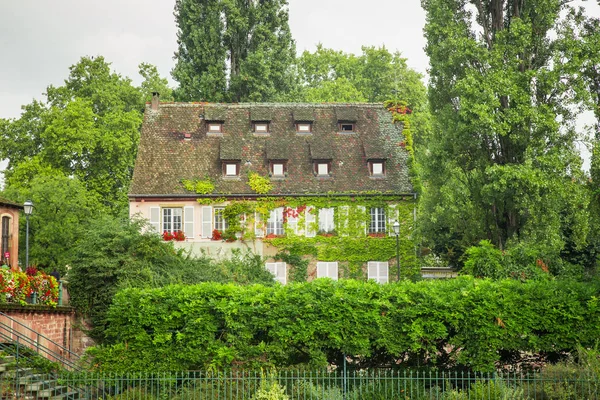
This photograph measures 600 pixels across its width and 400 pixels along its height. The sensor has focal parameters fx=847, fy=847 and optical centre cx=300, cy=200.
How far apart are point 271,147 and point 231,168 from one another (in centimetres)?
238

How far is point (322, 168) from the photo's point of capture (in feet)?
138

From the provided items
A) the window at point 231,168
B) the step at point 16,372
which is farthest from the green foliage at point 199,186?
the step at point 16,372

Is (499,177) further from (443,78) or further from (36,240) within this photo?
(36,240)

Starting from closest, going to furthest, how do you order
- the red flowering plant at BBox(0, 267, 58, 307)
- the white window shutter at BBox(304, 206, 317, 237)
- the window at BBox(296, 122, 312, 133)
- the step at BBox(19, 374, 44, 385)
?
1. the step at BBox(19, 374, 44, 385)
2. the red flowering plant at BBox(0, 267, 58, 307)
3. the white window shutter at BBox(304, 206, 317, 237)
4. the window at BBox(296, 122, 312, 133)

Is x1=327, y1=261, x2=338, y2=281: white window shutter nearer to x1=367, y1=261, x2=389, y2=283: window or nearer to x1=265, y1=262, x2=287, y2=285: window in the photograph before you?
x1=367, y1=261, x2=389, y2=283: window

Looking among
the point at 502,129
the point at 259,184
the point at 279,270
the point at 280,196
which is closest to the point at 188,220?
the point at 259,184

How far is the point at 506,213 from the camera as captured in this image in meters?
31.6

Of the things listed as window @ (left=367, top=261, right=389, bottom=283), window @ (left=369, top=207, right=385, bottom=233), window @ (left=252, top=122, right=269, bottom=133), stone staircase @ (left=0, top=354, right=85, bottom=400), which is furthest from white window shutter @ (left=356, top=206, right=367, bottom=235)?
stone staircase @ (left=0, top=354, right=85, bottom=400)

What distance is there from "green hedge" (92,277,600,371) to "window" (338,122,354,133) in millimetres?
21866

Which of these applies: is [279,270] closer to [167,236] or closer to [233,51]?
[167,236]

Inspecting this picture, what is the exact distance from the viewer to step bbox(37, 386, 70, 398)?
20922mm

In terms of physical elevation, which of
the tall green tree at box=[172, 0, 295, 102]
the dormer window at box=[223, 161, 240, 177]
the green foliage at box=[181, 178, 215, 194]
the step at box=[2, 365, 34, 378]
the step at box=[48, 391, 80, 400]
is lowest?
the step at box=[48, 391, 80, 400]

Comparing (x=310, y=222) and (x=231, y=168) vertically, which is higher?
(x=231, y=168)

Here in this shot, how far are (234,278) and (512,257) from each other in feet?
34.5
